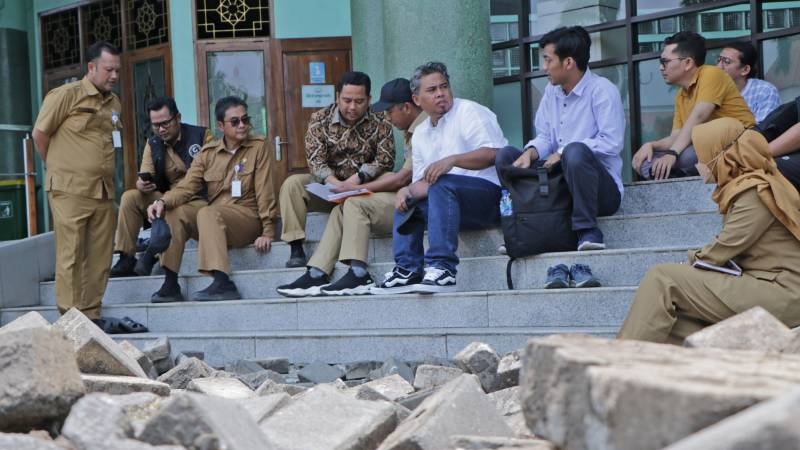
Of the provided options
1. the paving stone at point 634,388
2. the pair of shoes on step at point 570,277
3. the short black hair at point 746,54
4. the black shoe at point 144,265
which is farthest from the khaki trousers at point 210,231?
the paving stone at point 634,388

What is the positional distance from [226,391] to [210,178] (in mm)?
3892

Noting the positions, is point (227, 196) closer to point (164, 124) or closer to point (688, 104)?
point (164, 124)

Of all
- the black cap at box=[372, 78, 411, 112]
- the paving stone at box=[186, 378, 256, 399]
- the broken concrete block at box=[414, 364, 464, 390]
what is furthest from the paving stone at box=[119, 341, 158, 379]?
the black cap at box=[372, 78, 411, 112]

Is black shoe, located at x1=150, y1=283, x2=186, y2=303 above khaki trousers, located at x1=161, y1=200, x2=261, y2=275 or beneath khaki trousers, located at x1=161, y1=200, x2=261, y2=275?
beneath

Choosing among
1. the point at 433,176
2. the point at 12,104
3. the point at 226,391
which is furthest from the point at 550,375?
the point at 12,104

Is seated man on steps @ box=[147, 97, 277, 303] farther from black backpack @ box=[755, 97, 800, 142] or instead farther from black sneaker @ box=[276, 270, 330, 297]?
black backpack @ box=[755, 97, 800, 142]

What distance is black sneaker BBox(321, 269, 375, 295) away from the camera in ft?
26.7

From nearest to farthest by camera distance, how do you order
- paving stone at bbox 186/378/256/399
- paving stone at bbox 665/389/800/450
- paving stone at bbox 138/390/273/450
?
paving stone at bbox 665/389/800/450, paving stone at bbox 138/390/273/450, paving stone at bbox 186/378/256/399

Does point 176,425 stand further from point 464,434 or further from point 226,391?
point 226,391

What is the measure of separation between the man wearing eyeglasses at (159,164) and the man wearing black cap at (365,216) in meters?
1.56

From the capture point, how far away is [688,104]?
816 cm

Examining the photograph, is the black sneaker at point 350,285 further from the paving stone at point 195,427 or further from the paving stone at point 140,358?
the paving stone at point 195,427

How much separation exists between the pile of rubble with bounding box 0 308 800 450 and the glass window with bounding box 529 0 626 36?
5480mm

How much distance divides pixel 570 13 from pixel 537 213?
381 centimetres
